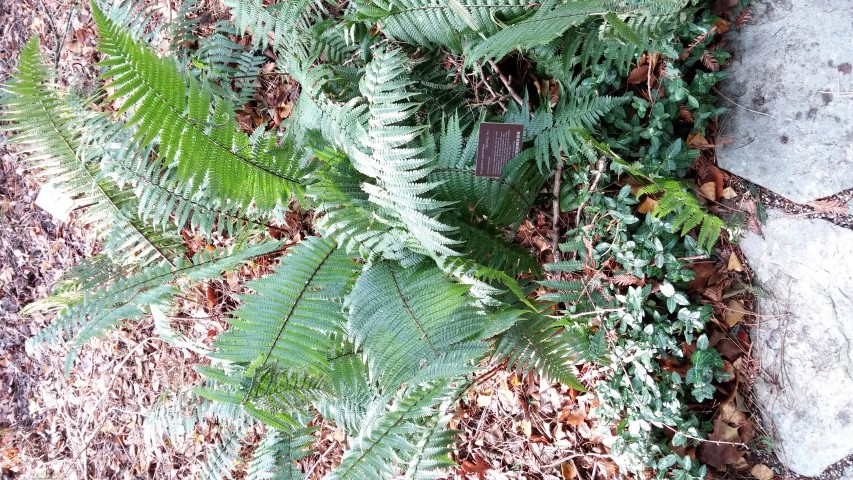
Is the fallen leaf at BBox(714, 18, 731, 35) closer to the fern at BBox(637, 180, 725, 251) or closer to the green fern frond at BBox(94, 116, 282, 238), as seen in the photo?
the fern at BBox(637, 180, 725, 251)

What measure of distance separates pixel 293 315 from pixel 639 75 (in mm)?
1384

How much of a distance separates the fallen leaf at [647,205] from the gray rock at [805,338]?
0.98 ft

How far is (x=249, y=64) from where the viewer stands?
293cm

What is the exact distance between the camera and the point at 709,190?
1.84 meters

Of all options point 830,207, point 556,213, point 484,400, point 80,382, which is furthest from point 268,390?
point 80,382

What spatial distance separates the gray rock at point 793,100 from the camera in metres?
1.69

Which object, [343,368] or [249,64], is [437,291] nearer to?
[343,368]

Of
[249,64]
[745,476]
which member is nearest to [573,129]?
[745,476]

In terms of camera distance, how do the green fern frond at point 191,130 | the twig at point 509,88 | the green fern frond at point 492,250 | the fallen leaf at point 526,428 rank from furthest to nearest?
the fallen leaf at point 526,428, the twig at point 509,88, the green fern frond at point 492,250, the green fern frond at point 191,130

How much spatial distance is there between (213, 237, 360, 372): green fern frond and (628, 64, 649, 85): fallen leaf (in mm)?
1150

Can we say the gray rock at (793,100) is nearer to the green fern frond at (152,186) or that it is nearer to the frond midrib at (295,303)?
the frond midrib at (295,303)

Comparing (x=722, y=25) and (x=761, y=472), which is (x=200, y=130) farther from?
(x=761, y=472)

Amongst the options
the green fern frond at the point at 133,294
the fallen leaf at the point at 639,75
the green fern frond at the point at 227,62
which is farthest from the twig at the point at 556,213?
the green fern frond at the point at 227,62

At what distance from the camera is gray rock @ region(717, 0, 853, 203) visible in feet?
5.53
